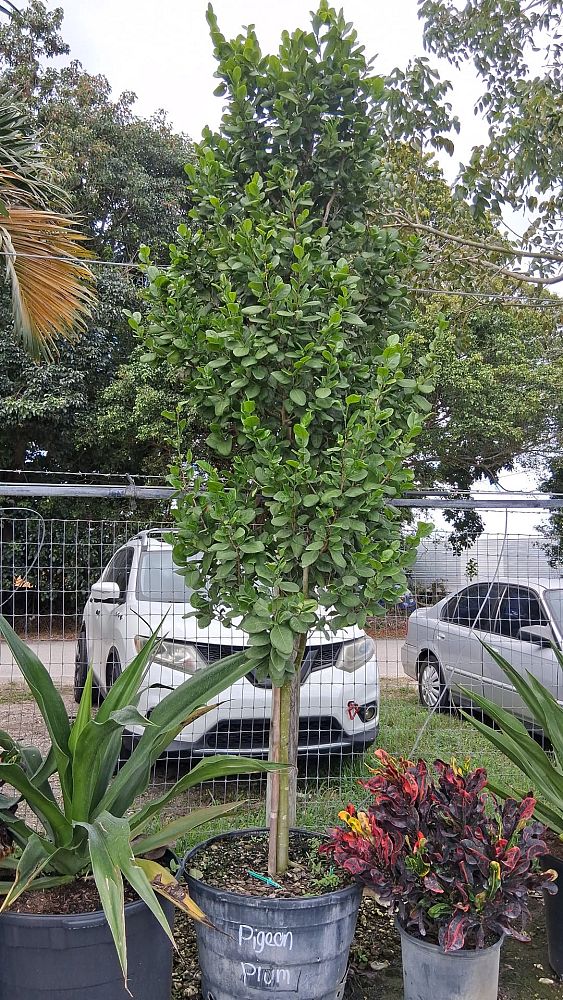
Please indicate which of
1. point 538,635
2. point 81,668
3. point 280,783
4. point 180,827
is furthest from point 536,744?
point 81,668

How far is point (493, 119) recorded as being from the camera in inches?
222

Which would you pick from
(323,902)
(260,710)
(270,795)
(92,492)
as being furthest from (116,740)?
(260,710)

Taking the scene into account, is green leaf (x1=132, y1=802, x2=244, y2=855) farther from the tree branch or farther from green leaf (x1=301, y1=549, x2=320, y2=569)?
the tree branch

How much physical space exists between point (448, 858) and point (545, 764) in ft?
2.80

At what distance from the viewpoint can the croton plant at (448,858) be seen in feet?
8.84

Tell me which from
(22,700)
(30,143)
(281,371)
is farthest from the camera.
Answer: (22,700)

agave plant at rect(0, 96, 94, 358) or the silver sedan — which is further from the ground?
agave plant at rect(0, 96, 94, 358)

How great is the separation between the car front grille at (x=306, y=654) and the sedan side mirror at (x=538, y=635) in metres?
1.81

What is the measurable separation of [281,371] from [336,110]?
119 centimetres

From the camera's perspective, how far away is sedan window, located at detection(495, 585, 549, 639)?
631 centimetres

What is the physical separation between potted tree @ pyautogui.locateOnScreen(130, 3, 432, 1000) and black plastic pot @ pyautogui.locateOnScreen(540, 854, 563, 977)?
947 mm

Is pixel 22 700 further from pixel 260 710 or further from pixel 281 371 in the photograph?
pixel 281 371

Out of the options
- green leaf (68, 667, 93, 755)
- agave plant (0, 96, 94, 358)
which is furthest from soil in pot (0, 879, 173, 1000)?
agave plant (0, 96, 94, 358)

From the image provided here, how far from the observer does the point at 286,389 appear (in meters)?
2.99
